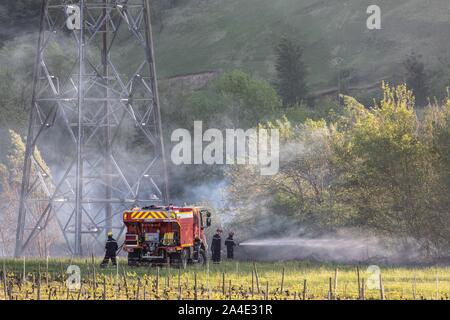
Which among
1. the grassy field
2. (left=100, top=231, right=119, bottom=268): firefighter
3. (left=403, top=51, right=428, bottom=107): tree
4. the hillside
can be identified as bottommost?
the grassy field

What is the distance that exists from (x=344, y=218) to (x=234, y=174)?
11620 millimetres

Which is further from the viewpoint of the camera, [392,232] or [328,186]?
[328,186]

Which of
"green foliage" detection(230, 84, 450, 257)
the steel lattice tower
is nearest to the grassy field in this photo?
the steel lattice tower

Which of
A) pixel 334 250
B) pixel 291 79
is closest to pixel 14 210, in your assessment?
pixel 334 250

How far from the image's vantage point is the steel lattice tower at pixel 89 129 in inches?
2165

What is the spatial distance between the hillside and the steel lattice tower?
9160 millimetres

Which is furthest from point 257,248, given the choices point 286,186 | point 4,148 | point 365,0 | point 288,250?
point 365,0

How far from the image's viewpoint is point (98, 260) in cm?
5209

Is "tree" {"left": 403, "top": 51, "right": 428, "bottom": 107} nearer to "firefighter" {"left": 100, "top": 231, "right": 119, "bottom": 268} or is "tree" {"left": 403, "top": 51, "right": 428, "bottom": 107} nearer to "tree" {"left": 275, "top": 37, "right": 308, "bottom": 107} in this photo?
"tree" {"left": 275, "top": 37, "right": 308, "bottom": 107}

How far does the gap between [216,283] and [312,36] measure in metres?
138

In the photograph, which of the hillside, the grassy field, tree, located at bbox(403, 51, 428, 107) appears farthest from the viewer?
the hillside

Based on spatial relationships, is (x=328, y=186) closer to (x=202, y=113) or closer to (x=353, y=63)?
(x=202, y=113)

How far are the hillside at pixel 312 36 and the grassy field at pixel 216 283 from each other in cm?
9990

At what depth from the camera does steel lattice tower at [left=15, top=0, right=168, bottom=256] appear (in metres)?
55.0
